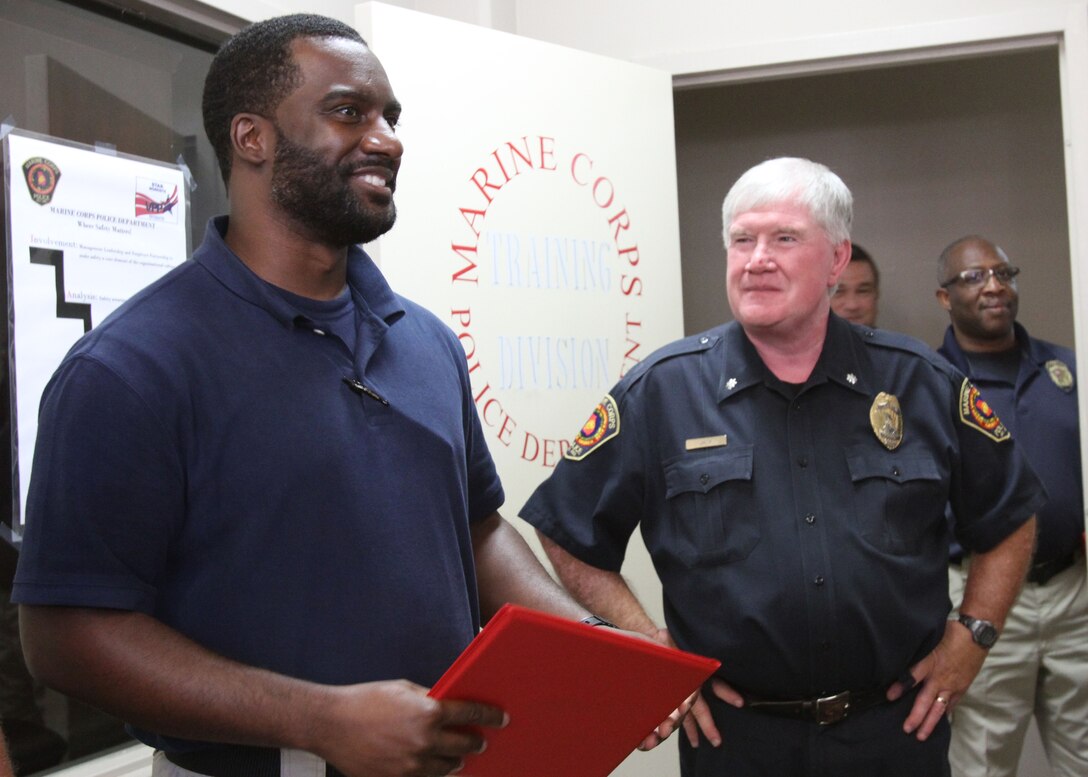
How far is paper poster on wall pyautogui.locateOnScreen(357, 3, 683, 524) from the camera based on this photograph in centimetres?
219

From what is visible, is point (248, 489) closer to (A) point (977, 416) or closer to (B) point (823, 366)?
(B) point (823, 366)

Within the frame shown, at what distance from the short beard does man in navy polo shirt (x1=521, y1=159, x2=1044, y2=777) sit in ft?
2.63

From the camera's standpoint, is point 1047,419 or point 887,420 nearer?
point 887,420

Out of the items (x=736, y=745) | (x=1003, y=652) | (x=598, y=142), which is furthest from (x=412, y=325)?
(x=1003, y=652)

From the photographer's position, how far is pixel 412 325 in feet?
4.34

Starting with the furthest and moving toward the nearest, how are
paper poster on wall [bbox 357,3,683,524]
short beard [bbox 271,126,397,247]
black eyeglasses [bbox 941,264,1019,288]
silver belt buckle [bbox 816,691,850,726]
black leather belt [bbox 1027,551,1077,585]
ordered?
1. black eyeglasses [bbox 941,264,1019,288]
2. black leather belt [bbox 1027,551,1077,585]
3. paper poster on wall [bbox 357,3,683,524]
4. silver belt buckle [bbox 816,691,850,726]
5. short beard [bbox 271,126,397,247]

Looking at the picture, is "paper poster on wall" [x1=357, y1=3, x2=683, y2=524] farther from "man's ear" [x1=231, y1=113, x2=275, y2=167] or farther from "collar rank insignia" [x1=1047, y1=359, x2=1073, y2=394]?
"collar rank insignia" [x1=1047, y1=359, x2=1073, y2=394]

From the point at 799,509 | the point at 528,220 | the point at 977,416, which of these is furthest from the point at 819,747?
the point at 528,220

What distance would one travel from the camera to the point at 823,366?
72.3 inches

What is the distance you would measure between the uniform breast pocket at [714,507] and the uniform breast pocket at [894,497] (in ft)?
0.58

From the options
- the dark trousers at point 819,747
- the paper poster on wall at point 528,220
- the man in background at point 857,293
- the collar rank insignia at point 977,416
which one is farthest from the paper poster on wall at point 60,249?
the man in background at point 857,293

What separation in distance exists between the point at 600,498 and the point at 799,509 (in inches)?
13.1

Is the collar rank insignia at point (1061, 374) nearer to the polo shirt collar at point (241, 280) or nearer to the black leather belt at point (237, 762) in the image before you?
the polo shirt collar at point (241, 280)

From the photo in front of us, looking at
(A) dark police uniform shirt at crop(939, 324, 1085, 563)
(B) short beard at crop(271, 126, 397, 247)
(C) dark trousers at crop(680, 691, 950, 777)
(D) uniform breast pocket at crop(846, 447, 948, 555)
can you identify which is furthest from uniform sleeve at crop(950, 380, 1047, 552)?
(B) short beard at crop(271, 126, 397, 247)
